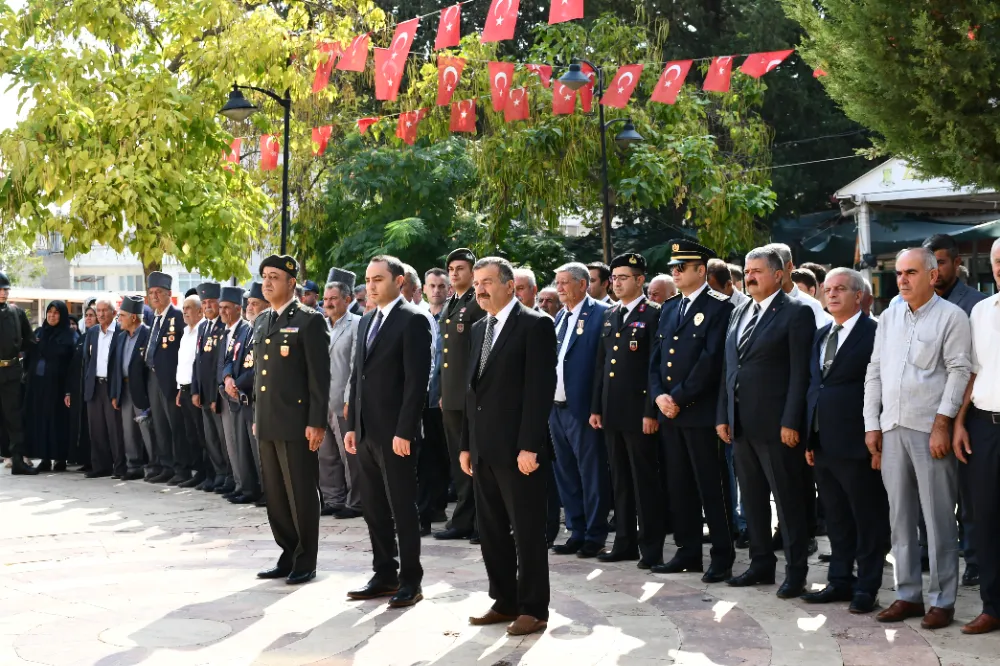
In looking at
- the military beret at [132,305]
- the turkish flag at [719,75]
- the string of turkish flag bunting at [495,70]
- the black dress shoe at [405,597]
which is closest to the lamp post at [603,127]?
the string of turkish flag bunting at [495,70]

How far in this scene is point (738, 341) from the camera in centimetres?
761

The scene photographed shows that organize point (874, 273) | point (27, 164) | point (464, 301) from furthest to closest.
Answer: point (874, 273) < point (27, 164) < point (464, 301)

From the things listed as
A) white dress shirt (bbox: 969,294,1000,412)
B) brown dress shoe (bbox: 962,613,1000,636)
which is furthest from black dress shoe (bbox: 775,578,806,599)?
white dress shirt (bbox: 969,294,1000,412)

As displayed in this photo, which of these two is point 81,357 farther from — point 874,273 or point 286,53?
point 874,273

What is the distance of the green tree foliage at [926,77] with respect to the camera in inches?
265

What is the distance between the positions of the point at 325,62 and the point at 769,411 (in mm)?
10566

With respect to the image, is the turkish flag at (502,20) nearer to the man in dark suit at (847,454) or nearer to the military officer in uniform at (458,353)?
the military officer in uniform at (458,353)

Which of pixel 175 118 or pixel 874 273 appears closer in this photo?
pixel 175 118

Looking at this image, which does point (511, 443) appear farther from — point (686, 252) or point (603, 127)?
point (603, 127)

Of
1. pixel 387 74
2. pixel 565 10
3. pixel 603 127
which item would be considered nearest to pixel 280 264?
pixel 565 10

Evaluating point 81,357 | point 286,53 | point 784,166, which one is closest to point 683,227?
point 784,166

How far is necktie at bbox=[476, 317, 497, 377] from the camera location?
6.64 metres

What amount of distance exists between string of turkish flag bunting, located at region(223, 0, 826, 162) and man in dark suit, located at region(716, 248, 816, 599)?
19.7 ft

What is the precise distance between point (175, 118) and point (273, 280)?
23.3ft
